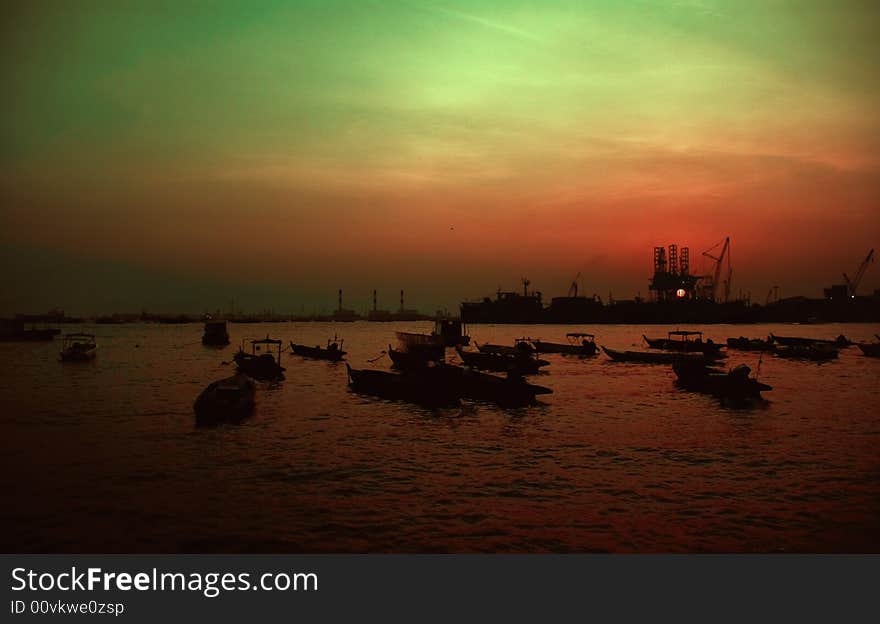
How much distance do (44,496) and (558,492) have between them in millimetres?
15446

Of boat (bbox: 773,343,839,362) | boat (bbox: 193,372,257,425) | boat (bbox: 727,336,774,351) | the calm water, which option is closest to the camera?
the calm water

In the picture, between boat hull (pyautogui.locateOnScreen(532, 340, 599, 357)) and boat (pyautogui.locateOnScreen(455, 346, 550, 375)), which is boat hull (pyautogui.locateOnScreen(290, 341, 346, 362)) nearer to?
boat (pyautogui.locateOnScreen(455, 346, 550, 375))

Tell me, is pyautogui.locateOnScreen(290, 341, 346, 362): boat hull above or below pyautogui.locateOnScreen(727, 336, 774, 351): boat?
below

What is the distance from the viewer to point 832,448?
79.9 ft

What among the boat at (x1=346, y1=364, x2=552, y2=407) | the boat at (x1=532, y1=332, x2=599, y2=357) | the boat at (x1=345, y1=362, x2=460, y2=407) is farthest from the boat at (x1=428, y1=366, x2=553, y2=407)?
the boat at (x1=532, y1=332, x2=599, y2=357)

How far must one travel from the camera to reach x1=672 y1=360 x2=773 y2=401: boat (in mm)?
38075

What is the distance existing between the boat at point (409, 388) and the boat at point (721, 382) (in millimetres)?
18256

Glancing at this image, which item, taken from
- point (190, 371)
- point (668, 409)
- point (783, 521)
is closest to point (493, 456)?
point (783, 521)

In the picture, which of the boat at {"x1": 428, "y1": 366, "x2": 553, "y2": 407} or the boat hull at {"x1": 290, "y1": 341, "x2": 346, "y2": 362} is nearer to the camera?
the boat at {"x1": 428, "y1": 366, "x2": 553, "y2": 407}

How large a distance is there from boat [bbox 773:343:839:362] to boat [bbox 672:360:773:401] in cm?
3756

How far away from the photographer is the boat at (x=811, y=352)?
238 feet

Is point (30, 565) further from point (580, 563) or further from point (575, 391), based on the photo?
point (575, 391)

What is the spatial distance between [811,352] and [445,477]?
72151mm

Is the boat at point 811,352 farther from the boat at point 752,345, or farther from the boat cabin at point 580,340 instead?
the boat cabin at point 580,340
